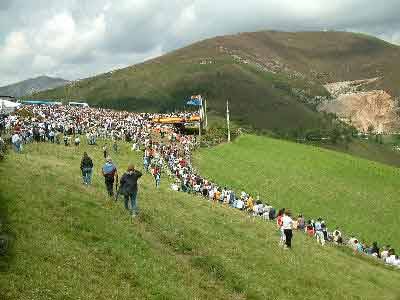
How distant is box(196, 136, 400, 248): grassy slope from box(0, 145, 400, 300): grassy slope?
24.6 m

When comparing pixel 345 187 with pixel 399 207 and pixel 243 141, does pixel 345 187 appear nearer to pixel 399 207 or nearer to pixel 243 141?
pixel 399 207

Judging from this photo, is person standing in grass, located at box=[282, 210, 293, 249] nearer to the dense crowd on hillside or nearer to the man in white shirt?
the dense crowd on hillside

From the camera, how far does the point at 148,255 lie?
811 inches

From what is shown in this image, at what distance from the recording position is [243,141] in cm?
8950

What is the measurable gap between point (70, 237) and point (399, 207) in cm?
5026

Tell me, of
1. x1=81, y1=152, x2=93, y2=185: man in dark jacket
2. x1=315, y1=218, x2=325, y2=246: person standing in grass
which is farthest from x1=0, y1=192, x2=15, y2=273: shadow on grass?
x1=315, y1=218, x2=325, y2=246: person standing in grass

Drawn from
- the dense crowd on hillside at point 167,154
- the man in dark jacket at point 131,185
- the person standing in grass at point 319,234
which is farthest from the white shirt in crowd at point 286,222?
the person standing in grass at point 319,234

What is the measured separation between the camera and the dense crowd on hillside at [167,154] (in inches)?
1517

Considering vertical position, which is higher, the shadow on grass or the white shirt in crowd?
the shadow on grass

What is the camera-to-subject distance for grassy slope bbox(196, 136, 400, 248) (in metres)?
57.8

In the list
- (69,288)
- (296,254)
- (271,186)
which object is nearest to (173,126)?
(271,186)

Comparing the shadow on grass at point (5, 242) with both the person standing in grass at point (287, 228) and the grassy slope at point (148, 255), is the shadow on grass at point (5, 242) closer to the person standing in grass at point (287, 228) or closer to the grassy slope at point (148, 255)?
the grassy slope at point (148, 255)

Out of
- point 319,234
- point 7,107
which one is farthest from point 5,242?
point 7,107

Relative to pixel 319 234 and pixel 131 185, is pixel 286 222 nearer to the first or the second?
pixel 131 185
